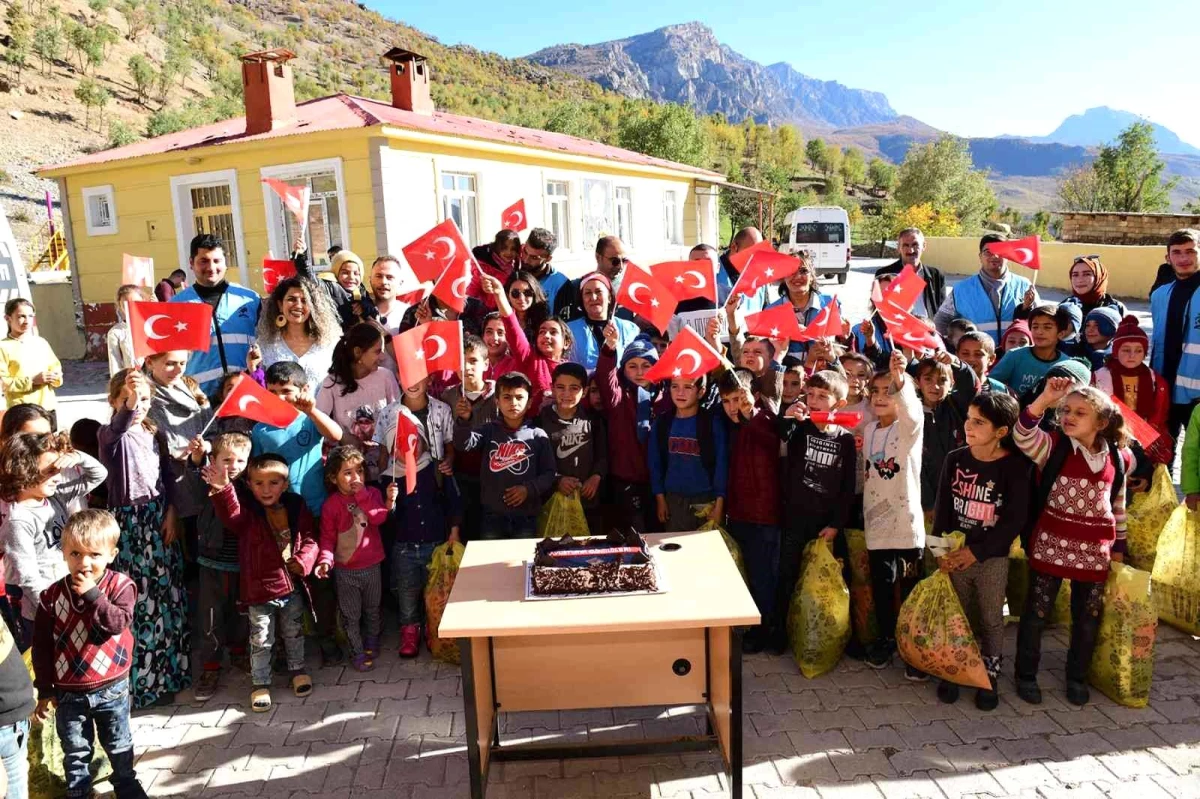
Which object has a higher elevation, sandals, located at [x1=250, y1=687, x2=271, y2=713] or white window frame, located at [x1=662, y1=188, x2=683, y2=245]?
white window frame, located at [x1=662, y1=188, x2=683, y2=245]

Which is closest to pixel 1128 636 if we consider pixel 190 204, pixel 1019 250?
pixel 1019 250

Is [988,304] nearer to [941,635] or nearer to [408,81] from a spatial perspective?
[941,635]

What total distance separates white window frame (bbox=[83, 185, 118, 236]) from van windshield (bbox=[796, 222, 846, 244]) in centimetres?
1916

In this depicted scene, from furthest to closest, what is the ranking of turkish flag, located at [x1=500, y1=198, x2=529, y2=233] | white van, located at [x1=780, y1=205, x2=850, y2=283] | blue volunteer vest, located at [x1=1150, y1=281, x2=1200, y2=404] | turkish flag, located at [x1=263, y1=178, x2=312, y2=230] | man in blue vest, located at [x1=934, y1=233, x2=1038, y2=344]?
white van, located at [x1=780, y1=205, x2=850, y2=283]
turkish flag, located at [x1=500, y1=198, x2=529, y2=233]
man in blue vest, located at [x1=934, y1=233, x2=1038, y2=344]
turkish flag, located at [x1=263, y1=178, x2=312, y2=230]
blue volunteer vest, located at [x1=1150, y1=281, x2=1200, y2=404]

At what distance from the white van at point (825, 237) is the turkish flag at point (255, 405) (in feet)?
75.4

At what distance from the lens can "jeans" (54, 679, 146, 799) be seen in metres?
Answer: 2.85

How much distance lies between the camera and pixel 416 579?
13.4 feet

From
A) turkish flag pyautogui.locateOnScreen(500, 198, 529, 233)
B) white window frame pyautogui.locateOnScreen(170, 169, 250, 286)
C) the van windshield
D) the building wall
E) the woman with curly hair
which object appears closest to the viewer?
the woman with curly hair

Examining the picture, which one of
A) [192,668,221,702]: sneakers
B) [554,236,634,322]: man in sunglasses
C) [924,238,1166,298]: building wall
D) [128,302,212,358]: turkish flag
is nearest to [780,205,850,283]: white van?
[924,238,1166,298]: building wall

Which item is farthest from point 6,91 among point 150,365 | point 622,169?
point 150,365

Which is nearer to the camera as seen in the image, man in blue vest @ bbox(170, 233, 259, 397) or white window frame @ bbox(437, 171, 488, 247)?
man in blue vest @ bbox(170, 233, 259, 397)

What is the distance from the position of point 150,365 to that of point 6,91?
4044 centimetres

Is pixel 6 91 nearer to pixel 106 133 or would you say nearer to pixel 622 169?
pixel 106 133

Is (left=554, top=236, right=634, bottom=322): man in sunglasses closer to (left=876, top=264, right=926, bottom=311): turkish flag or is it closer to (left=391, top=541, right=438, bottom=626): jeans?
(left=876, top=264, right=926, bottom=311): turkish flag
